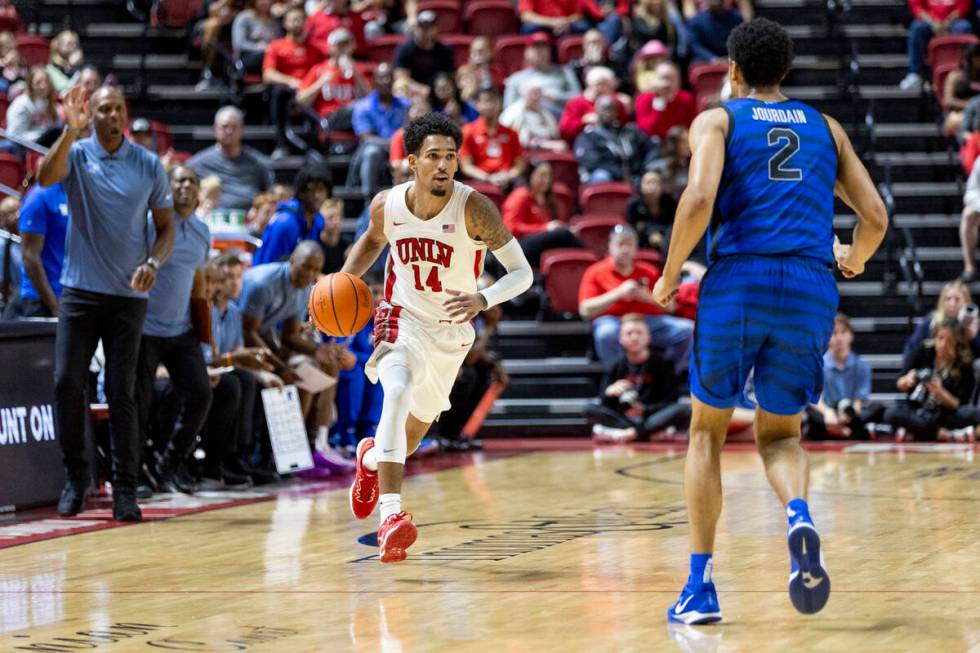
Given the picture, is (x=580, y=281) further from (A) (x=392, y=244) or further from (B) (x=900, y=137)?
(A) (x=392, y=244)

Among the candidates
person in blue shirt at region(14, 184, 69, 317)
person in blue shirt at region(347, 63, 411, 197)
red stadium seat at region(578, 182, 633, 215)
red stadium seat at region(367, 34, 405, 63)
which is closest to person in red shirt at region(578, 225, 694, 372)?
red stadium seat at region(578, 182, 633, 215)

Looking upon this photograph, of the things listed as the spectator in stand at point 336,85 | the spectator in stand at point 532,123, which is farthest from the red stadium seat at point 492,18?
the spectator in stand at point 336,85

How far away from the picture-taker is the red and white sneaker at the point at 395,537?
585 centimetres

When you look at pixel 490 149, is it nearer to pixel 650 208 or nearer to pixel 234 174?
pixel 650 208

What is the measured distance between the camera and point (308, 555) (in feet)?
21.3

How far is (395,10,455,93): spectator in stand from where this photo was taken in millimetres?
15547

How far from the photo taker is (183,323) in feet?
28.2

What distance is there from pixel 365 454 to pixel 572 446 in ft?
18.8

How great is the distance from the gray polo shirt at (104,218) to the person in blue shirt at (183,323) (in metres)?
0.73

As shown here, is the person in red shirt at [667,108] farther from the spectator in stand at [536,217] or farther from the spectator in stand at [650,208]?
the spectator in stand at [536,217]

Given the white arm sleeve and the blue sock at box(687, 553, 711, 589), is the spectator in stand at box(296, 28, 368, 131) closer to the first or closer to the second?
the white arm sleeve

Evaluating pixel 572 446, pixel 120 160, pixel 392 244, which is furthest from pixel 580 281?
pixel 392 244

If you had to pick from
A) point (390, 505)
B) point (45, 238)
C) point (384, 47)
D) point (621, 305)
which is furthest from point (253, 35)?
Answer: point (390, 505)

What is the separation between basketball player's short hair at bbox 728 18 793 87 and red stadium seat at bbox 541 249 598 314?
8.35 meters
